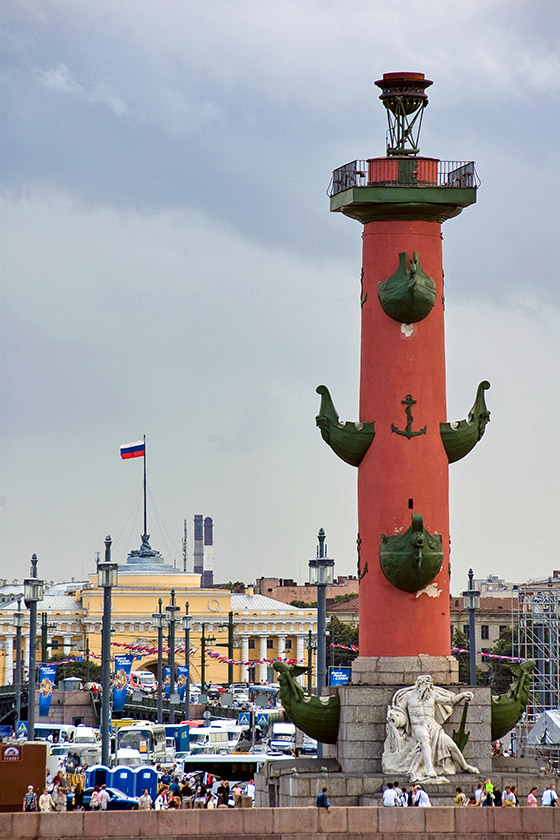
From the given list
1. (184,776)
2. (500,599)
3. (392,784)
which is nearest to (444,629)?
(392,784)

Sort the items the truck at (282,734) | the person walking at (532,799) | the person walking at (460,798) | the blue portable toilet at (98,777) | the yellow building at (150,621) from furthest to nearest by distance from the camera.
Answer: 1. the yellow building at (150,621)
2. the truck at (282,734)
3. the blue portable toilet at (98,777)
4. the person walking at (532,799)
5. the person walking at (460,798)

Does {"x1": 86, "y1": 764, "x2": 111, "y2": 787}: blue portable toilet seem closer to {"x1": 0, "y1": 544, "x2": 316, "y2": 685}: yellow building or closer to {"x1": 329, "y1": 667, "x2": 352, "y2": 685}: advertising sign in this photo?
{"x1": 329, "y1": 667, "x2": 352, "y2": 685}: advertising sign

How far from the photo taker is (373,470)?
1234 inches

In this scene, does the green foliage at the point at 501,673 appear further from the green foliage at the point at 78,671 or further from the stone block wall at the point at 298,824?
the stone block wall at the point at 298,824

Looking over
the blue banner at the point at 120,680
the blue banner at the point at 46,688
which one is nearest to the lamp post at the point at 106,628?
the blue banner at the point at 120,680

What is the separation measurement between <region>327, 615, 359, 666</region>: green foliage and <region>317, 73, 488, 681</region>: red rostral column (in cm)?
7200

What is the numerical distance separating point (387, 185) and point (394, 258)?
1.17 m

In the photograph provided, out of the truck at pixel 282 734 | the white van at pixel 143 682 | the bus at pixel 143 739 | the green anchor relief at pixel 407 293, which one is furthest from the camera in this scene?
the white van at pixel 143 682

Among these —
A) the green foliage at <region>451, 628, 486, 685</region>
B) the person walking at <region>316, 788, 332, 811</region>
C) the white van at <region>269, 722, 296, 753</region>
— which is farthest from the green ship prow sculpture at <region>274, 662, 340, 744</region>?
the green foliage at <region>451, 628, 486, 685</region>

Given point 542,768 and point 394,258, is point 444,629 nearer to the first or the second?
point 542,768

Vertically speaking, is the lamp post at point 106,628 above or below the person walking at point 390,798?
above

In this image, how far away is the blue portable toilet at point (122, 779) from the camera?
133 feet

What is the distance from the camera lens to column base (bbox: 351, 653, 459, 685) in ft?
100

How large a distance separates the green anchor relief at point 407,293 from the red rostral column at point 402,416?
0.02 m
